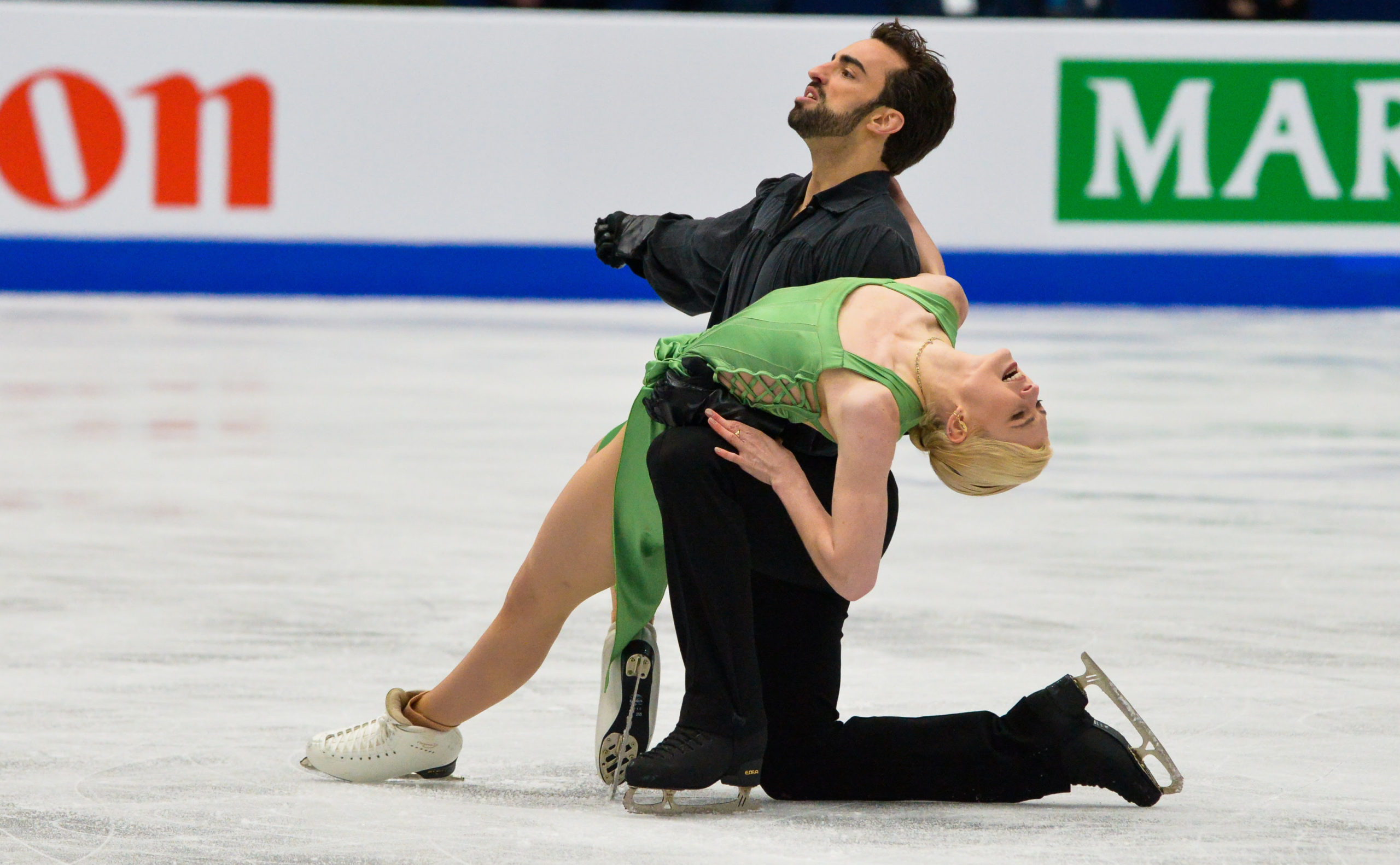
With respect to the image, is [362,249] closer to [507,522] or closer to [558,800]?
[507,522]

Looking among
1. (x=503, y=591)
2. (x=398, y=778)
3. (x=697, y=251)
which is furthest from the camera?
(x=503, y=591)

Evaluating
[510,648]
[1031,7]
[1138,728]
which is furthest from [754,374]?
[1031,7]

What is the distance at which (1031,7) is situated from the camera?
10.4 meters

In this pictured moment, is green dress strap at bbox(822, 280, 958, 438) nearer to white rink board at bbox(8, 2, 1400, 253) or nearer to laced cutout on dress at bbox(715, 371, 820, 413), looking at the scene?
laced cutout on dress at bbox(715, 371, 820, 413)

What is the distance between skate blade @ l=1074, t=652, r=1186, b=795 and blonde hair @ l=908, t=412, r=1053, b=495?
24 cm

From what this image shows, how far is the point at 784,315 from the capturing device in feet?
8.35

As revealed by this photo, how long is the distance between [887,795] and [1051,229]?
7.65m

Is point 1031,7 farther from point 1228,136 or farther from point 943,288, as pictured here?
point 943,288

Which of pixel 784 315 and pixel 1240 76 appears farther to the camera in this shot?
pixel 1240 76

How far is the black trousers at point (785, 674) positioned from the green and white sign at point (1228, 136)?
7464 millimetres

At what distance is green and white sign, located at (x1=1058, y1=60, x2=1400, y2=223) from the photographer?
32.0 ft

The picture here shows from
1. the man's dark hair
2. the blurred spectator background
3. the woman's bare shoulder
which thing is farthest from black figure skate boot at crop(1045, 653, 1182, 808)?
the blurred spectator background

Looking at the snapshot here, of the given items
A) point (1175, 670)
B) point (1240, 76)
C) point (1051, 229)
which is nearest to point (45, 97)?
point (1051, 229)

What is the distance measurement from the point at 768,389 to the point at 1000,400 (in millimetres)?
Answer: 283
